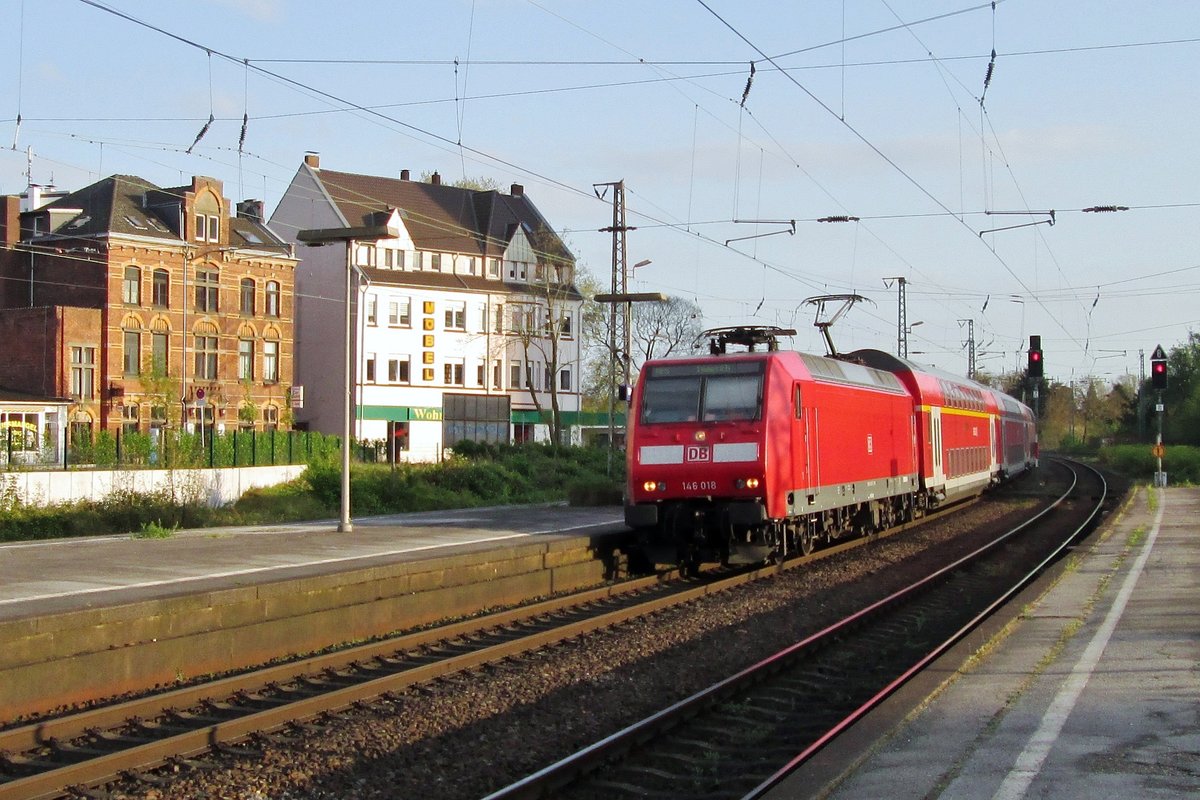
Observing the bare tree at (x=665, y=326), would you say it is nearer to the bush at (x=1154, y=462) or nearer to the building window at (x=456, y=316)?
the building window at (x=456, y=316)

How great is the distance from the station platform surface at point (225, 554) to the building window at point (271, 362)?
32972 millimetres

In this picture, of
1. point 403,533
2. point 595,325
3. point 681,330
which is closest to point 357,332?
point 595,325

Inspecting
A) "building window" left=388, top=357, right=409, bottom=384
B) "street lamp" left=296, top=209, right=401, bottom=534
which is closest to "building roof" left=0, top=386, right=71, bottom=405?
"building window" left=388, top=357, right=409, bottom=384

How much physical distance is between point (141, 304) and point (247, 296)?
578 centimetres

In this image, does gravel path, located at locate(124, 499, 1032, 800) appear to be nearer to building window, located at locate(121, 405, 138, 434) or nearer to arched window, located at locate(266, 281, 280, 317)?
building window, located at locate(121, 405, 138, 434)

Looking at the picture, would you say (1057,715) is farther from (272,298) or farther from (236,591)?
(272,298)

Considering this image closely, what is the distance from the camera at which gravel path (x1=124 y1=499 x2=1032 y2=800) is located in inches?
324

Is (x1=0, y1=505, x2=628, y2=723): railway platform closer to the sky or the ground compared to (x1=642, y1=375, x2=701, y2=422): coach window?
closer to the ground

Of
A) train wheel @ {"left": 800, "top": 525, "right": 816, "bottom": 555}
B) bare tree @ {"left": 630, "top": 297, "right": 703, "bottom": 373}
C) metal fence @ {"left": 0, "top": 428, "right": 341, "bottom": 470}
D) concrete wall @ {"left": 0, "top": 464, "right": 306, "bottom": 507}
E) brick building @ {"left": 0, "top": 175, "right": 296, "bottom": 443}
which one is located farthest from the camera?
bare tree @ {"left": 630, "top": 297, "right": 703, "bottom": 373}

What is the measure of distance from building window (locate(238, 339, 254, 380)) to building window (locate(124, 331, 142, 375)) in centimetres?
534

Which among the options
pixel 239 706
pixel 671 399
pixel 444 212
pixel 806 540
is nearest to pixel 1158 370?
pixel 806 540

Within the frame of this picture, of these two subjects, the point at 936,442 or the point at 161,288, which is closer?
the point at 936,442

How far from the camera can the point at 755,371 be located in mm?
18953

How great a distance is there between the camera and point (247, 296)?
186ft
